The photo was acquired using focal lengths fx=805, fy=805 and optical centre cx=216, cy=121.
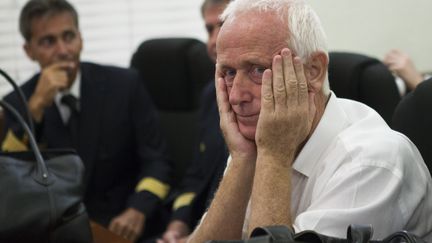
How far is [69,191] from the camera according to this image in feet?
5.90

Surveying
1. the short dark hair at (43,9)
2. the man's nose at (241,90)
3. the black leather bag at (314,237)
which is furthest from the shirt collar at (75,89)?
the black leather bag at (314,237)

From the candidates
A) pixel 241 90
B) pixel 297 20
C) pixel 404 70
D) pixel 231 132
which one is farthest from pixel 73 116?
pixel 297 20

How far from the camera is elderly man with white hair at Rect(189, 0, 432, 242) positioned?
4.90ft

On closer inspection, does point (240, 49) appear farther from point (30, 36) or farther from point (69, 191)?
point (30, 36)

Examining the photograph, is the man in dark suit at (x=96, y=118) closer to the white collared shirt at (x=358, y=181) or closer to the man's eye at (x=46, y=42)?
the man's eye at (x=46, y=42)

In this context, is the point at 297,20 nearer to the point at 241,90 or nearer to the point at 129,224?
the point at 241,90

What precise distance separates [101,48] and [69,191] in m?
2.19

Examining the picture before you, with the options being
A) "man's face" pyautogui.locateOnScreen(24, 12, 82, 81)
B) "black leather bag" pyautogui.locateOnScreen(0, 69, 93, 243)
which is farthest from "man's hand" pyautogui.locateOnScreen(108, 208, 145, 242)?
"black leather bag" pyautogui.locateOnScreen(0, 69, 93, 243)

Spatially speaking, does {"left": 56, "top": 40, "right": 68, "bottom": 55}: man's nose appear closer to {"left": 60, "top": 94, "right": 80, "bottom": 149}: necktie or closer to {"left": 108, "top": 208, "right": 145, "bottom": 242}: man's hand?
{"left": 60, "top": 94, "right": 80, "bottom": 149}: necktie

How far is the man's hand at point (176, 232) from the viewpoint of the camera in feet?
8.62

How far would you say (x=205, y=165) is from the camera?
2.82 m

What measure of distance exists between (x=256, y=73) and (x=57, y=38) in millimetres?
1604

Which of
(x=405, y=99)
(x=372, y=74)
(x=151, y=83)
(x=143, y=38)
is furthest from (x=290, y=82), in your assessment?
(x=143, y=38)

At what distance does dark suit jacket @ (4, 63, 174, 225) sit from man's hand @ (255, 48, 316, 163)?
4.52 ft
